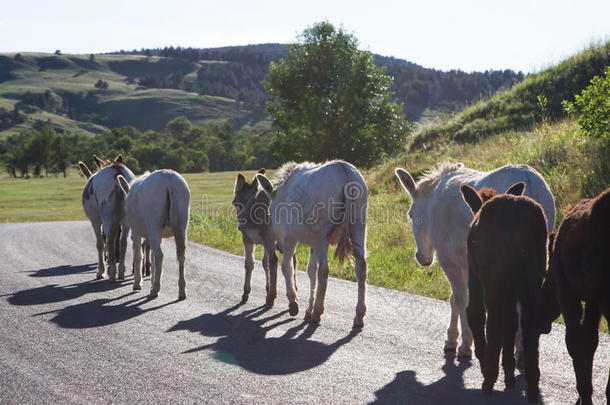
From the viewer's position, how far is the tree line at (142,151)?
89250mm

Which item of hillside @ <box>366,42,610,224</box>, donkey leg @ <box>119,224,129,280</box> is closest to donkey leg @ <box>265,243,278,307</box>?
donkey leg @ <box>119,224,129,280</box>

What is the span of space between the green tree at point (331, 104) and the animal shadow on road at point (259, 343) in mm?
32363

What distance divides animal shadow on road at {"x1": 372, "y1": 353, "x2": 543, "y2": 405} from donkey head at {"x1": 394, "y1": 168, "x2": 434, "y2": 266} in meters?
1.87

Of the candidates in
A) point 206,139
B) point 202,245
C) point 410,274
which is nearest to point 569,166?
point 410,274

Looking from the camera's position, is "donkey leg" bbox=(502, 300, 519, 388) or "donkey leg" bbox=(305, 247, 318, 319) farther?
"donkey leg" bbox=(305, 247, 318, 319)

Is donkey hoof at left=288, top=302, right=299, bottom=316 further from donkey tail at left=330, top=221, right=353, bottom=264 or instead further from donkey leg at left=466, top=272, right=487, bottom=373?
donkey leg at left=466, top=272, right=487, bottom=373

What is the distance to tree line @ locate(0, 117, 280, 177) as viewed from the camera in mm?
89250

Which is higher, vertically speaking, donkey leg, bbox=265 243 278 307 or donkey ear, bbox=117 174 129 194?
donkey ear, bbox=117 174 129 194

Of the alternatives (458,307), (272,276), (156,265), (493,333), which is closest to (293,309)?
(272,276)

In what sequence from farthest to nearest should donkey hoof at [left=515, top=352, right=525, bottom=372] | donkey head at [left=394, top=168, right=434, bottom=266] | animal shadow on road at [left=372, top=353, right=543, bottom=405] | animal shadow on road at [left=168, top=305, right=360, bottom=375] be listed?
1. donkey head at [left=394, top=168, right=434, bottom=266]
2. animal shadow on road at [left=168, top=305, right=360, bottom=375]
3. donkey hoof at [left=515, top=352, right=525, bottom=372]
4. animal shadow on road at [left=372, top=353, right=543, bottom=405]

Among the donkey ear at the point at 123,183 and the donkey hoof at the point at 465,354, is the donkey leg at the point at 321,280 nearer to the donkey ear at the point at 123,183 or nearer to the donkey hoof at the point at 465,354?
the donkey hoof at the point at 465,354

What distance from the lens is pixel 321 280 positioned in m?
7.70

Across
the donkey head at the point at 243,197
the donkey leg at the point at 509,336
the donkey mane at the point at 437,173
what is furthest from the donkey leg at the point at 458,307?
the donkey head at the point at 243,197

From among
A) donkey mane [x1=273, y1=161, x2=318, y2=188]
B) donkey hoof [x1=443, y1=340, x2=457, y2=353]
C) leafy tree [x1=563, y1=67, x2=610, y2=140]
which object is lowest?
donkey hoof [x1=443, y1=340, x2=457, y2=353]
